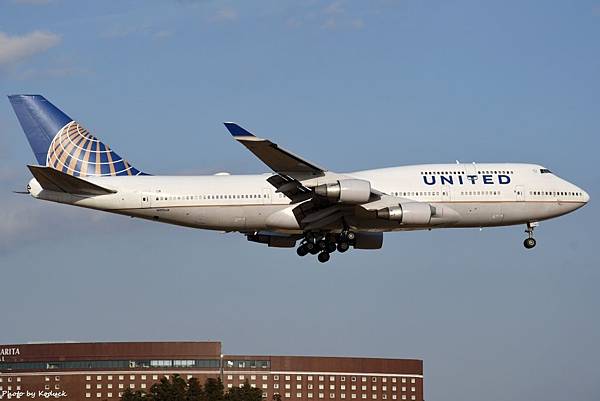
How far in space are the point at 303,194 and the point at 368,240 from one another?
25.2ft

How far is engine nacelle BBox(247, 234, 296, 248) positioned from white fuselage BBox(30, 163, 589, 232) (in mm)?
4815

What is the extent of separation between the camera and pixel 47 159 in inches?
3157

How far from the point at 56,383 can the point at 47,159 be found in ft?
233

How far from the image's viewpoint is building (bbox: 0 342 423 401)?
14638 centimetres

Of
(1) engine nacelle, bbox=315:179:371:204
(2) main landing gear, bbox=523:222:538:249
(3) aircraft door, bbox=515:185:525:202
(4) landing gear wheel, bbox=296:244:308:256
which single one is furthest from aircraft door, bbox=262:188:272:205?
(2) main landing gear, bbox=523:222:538:249

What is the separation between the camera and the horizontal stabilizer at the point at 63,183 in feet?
240

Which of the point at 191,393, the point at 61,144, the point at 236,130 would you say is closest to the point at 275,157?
the point at 236,130

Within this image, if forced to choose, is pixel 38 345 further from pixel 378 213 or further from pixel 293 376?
pixel 378 213

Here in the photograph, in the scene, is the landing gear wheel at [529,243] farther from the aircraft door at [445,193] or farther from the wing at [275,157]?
the wing at [275,157]

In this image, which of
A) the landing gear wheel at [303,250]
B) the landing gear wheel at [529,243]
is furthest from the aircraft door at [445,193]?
the landing gear wheel at [303,250]

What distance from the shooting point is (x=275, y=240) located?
83625 millimetres

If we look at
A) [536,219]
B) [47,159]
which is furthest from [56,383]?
[536,219]

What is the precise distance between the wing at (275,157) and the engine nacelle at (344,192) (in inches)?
43.6

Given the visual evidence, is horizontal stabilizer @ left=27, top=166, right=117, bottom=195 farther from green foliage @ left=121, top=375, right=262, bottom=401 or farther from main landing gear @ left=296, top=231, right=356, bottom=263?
green foliage @ left=121, top=375, right=262, bottom=401
